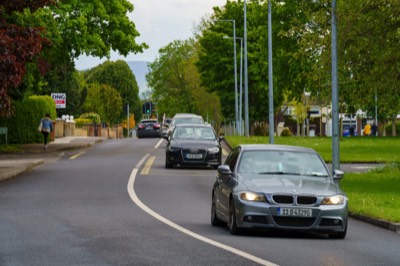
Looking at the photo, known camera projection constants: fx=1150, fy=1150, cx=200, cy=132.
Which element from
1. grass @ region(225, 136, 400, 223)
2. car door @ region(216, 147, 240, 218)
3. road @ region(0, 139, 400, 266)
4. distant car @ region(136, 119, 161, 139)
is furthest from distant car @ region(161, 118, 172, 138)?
car door @ region(216, 147, 240, 218)

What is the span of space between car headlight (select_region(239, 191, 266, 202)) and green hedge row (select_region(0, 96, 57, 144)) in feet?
143

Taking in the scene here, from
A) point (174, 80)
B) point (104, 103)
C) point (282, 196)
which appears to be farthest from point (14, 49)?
point (174, 80)

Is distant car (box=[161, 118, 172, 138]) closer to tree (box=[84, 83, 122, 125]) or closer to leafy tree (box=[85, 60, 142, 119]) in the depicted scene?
tree (box=[84, 83, 122, 125])

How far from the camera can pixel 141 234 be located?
54.3 ft

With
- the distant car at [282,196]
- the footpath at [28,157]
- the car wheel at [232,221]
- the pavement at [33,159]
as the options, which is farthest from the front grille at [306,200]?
the footpath at [28,157]

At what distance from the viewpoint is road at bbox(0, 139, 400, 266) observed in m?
13.6

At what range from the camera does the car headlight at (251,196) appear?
16.2 meters

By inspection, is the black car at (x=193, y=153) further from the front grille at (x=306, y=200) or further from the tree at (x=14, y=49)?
the front grille at (x=306, y=200)

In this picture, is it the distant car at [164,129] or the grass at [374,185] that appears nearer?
the grass at [374,185]

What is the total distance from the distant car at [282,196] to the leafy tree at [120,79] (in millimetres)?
158722

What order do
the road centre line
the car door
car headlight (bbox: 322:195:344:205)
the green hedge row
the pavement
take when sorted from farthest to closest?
the green hedge row < the pavement < the car door < car headlight (bbox: 322:195:344:205) < the road centre line

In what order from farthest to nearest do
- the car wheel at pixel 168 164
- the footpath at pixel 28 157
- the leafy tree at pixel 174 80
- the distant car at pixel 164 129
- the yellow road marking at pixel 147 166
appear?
the leafy tree at pixel 174 80
the distant car at pixel 164 129
the car wheel at pixel 168 164
the footpath at pixel 28 157
the yellow road marking at pixel 147 166

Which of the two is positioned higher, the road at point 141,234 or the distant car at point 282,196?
the distant car at point 282,196

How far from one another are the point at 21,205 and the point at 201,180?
399 inches
